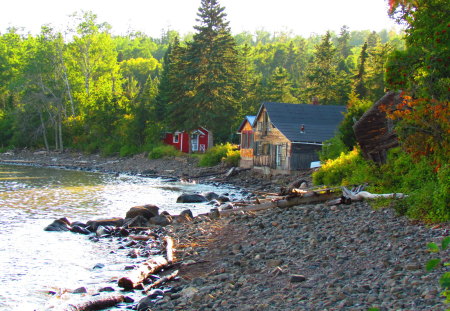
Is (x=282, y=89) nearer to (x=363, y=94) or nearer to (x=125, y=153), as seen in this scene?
(x=363, y=94)

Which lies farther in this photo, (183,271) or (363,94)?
(363,94)

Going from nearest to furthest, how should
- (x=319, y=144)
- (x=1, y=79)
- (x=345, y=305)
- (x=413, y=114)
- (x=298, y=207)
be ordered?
(x=345, y=305) < (x=413, y=114) < (x=298, y=207) < (x=319, y=144) < (x=1, y=79)

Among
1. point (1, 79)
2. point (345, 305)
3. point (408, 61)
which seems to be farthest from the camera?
point (1, 79)

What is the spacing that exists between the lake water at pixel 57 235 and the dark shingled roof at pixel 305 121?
24.9 ft

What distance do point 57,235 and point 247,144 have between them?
2802 centimetres

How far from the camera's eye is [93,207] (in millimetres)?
26469

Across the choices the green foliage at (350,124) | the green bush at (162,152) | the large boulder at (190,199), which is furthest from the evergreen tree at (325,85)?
the large boulder at (190,199)

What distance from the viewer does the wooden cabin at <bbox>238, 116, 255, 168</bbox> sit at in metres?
43.7

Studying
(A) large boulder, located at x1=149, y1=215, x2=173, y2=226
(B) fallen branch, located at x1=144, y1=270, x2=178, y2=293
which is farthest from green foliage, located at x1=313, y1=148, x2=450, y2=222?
(A) large boulder, located at x1=149, y1=215, x2=173, y2=226

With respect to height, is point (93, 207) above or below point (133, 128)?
below

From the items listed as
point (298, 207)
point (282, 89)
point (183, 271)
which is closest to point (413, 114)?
point (298, 207)

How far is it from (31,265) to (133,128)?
159 feet

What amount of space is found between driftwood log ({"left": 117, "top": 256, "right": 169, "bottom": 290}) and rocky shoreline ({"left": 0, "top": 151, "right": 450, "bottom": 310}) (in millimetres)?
333

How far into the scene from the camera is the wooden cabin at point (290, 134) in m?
38.5
